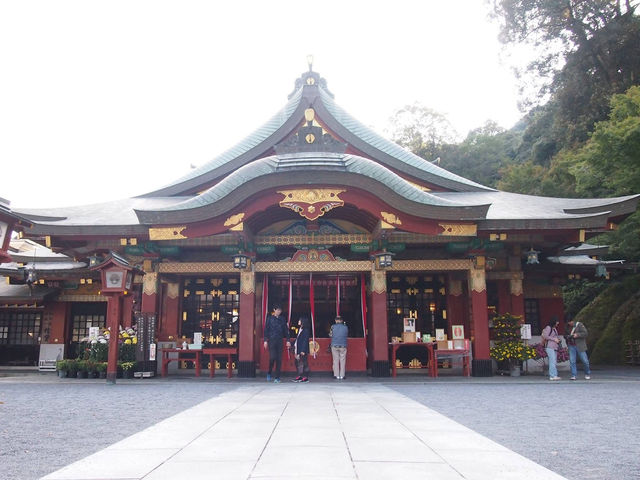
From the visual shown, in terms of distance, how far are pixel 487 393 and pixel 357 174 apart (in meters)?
5.91

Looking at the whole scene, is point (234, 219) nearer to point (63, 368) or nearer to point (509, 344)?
point (63, 368)

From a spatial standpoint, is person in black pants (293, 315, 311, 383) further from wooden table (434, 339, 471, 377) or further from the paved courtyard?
wooden table (434, 339, 471, 377)

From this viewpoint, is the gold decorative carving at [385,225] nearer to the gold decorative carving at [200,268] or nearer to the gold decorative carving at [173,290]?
the gold decorative carving at [200,268]

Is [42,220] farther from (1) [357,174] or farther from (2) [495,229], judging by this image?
(2) [495,229]

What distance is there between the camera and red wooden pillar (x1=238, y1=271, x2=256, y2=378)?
13.4 m

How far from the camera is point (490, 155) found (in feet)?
141

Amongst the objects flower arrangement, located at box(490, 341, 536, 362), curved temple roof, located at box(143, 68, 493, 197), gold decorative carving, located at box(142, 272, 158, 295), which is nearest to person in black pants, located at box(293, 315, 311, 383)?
gold decorative carving, located at box(142, 272, 158, 295)

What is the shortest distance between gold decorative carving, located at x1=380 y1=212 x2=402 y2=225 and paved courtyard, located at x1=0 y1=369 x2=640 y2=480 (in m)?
4.40

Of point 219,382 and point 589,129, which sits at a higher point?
point 589,129

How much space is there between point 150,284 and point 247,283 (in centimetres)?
291

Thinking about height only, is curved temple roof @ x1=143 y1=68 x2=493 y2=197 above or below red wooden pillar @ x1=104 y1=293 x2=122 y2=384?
above

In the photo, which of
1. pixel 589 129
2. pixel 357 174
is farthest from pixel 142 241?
pixel 589 129

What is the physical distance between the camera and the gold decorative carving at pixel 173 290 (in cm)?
1559

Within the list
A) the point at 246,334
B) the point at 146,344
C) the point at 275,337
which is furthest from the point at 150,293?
the point at 275,337
